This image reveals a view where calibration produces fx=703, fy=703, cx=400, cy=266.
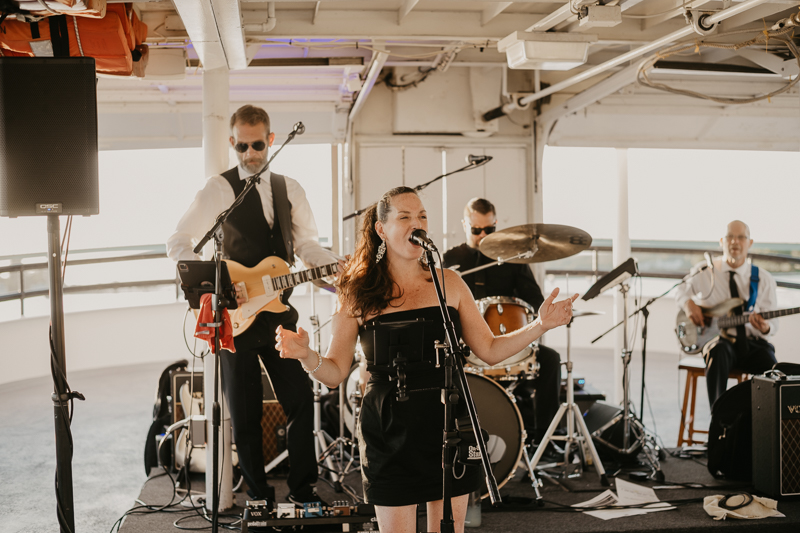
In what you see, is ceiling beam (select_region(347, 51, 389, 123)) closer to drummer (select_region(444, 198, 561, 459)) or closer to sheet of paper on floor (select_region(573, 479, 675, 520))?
drummer (select_region(444, 198, 561, 459))

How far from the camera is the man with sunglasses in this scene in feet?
12.1

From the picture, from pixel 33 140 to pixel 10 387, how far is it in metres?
6.38

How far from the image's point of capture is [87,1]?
2.87 metres

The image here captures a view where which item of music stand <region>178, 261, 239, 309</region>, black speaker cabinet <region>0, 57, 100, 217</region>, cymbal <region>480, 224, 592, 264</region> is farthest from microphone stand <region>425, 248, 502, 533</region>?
cymbal <region>480, 224, 592, 264</region>

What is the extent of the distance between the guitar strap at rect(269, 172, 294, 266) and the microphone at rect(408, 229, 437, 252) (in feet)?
5.30

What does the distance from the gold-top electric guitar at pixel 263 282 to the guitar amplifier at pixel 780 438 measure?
8.60 feet

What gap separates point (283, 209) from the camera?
381 cm

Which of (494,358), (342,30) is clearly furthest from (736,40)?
(494,358)

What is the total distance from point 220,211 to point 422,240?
1.89 metres

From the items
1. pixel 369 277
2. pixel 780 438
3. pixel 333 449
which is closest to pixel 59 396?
pixel 369 277

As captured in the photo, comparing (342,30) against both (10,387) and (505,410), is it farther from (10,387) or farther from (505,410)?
(10,387)

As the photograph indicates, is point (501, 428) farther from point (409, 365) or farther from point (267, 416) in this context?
point (409, 365)

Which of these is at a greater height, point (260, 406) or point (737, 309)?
point (737, 309)

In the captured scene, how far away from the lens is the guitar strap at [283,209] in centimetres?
379
